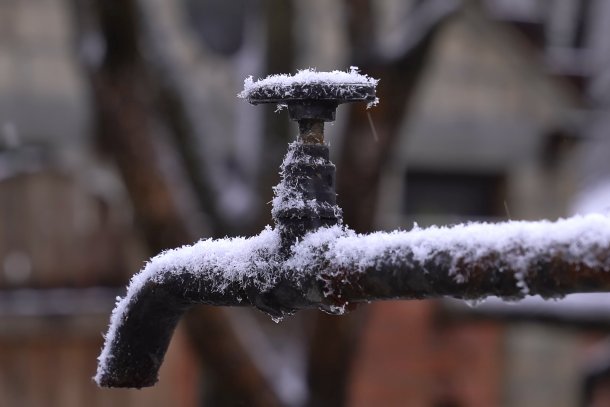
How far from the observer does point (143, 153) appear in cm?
466

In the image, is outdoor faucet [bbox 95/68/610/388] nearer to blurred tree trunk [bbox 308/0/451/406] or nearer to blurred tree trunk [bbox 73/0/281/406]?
blurred tree trunk [bbox 73/0/281/406]

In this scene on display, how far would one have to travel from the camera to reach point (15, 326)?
21.7 ft

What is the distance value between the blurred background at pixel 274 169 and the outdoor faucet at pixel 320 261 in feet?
9.76

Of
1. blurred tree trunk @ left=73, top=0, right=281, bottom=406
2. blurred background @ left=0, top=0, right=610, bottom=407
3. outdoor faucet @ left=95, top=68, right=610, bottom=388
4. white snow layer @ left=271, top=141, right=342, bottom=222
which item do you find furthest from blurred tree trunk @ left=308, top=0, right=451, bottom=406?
white snow layer @ left=271, top=141, right=342, bottom=222

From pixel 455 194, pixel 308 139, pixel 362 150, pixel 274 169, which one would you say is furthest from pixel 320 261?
pixel 455 194

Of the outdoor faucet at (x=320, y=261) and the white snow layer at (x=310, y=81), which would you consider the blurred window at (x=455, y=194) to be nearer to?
the outdoor faucet at (x=320, y=261)

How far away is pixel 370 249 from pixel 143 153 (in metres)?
3.50

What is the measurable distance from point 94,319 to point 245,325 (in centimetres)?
214

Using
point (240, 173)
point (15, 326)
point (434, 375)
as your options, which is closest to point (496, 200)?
point (434, 375)

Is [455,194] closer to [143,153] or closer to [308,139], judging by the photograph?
[143,153]

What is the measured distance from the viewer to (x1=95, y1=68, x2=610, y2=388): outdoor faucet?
109cm

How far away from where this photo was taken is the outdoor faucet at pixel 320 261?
1088 millimetres

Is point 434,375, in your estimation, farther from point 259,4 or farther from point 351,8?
point 351,8

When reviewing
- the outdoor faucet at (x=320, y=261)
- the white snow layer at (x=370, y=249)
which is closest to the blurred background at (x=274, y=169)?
the outdoor faucet at (x=320, y=261)
